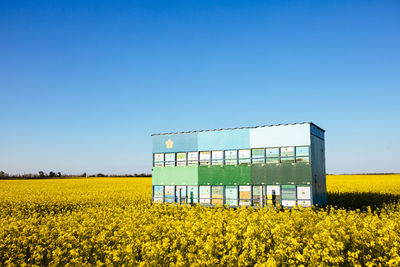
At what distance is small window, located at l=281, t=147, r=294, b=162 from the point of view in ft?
70.0

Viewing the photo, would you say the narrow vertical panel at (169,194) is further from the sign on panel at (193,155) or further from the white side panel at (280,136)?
the white side panel at (280,136)

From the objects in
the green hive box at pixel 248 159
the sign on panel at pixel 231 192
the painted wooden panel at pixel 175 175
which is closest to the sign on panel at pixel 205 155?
the green hive box at pixel 248 159

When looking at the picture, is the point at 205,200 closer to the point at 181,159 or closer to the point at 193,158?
the point at 193,158

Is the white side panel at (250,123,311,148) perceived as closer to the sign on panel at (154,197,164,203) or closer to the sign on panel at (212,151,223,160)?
the sign on panel at (212,151,223,160)

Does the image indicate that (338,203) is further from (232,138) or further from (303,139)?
(232,138)

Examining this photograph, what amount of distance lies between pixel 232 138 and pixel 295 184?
5650 millimetres

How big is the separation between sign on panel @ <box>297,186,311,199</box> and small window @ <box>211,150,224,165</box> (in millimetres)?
6041

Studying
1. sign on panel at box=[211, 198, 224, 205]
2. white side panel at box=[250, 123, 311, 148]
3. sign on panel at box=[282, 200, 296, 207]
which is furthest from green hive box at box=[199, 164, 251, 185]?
sign on panel at box=[282, 200, 296, 207]

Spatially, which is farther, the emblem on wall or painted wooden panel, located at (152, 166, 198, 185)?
the emblem on wall

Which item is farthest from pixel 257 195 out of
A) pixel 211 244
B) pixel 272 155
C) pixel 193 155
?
pixel 211 244

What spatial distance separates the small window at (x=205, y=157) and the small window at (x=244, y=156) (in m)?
2.63

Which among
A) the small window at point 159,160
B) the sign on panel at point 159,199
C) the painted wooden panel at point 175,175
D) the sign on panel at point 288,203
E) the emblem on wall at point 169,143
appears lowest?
the sign on panel at point 159,199

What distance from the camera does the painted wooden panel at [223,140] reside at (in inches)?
908

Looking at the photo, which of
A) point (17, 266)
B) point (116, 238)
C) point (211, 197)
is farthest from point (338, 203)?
point (17, 266)
